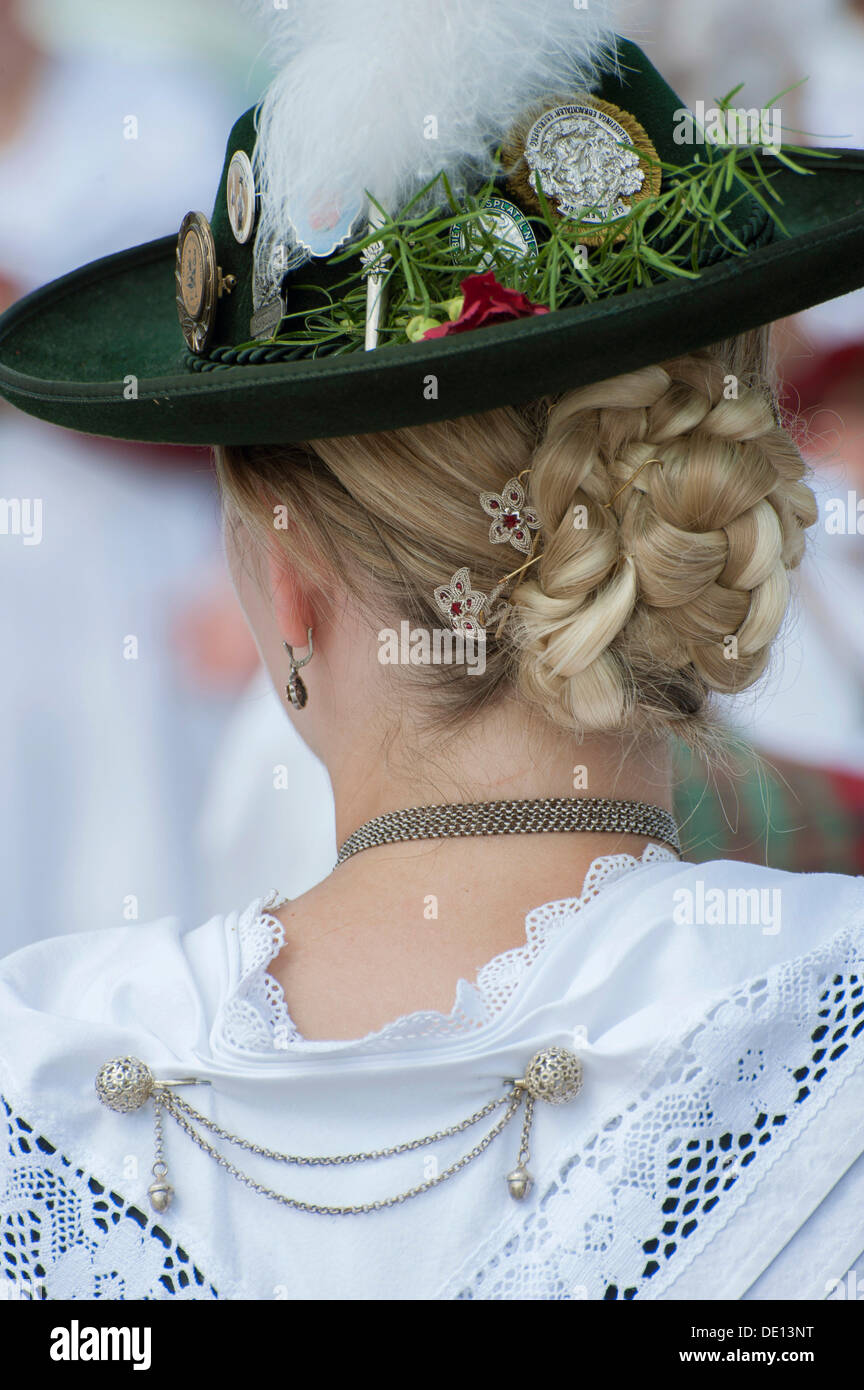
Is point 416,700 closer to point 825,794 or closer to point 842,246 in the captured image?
point 842,246

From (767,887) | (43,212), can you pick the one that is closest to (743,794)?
(767,887)

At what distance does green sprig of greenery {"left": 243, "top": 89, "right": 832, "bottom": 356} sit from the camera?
1023 mm

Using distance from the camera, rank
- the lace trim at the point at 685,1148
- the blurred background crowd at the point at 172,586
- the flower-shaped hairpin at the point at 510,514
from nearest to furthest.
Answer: the lace trim at the point at 685,1148 < the flower-shaped hairpin at the point at 510,514 < the blurred background crowd at the point at 172,586

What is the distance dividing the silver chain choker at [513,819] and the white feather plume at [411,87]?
21.4 inches

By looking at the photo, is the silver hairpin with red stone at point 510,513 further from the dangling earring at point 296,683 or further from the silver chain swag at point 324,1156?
the silver chain swag at point 324,1156

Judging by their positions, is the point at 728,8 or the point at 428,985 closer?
the point at 428,985

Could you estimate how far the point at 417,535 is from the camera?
1041mm

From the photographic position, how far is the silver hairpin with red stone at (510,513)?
3.38 feet

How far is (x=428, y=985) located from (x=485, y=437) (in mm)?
480

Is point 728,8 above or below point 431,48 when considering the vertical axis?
above

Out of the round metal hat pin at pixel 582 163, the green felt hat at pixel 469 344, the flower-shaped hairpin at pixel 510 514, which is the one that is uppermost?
the round metal hat pin at pixel 582 163

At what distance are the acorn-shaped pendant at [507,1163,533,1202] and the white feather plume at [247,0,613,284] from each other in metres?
0.82

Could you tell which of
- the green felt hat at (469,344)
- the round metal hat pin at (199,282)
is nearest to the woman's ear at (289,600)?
the green felt hat at (469,344)

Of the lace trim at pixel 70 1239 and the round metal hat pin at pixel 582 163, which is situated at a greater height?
the round metal hat pin at pixel 582 163
